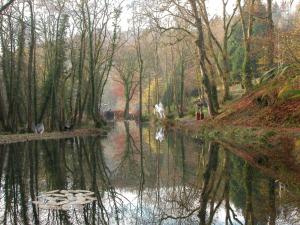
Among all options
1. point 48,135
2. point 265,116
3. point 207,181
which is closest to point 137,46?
point 48,135

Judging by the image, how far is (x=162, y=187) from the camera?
10.0m

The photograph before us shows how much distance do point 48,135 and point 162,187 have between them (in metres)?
18.4

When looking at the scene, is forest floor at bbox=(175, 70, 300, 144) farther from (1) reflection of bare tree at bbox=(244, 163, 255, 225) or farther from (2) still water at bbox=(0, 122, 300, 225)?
(1) reflection of bare tree at bbox=(244, 163, 255, 225)

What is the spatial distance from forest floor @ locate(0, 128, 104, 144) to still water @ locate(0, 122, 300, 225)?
25.5ft

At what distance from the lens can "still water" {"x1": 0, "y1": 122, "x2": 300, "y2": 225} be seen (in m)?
6.86

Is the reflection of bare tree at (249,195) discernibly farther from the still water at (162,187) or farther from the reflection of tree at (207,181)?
the reflection of tree at (207,181)

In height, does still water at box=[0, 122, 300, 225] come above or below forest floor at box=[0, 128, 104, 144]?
below

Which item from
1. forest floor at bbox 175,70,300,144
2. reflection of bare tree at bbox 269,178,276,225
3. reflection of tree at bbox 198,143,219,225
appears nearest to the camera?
reflection of bare tree at bbox 269,178,276,225

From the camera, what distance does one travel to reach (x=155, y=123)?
44.3 metres

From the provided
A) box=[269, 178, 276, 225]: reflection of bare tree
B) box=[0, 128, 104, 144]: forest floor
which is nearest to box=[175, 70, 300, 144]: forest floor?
box=[269, 178, 276, 225]: reflection of bare tree

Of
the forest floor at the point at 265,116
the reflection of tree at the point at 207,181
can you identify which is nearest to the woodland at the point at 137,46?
the forest floor at the point at 265,116

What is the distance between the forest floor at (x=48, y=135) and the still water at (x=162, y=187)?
7.78 metres

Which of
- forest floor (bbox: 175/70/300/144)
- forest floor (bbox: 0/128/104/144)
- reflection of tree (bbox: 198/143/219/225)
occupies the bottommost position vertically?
reflection of tree (bbox: 198/143/219/225)

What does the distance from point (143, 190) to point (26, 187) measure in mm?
2589
